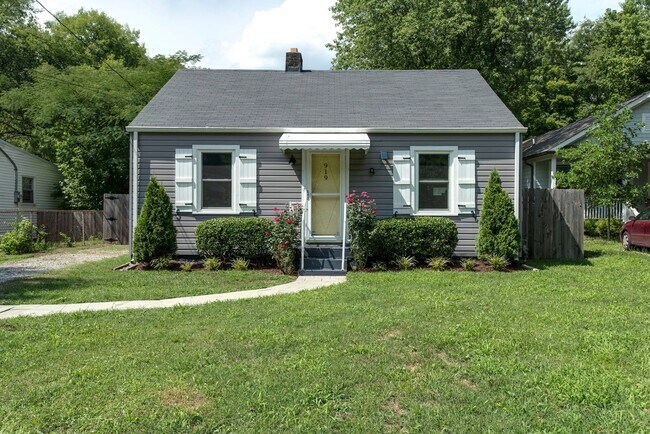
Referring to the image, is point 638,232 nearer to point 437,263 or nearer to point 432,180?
point 432,180

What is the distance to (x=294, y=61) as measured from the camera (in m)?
13.6

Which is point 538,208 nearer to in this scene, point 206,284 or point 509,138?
point 509,138

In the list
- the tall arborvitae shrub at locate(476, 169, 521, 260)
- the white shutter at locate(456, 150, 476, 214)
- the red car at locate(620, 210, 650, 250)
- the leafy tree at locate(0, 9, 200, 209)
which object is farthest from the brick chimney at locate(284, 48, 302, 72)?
the red car at locate(620, 210, 650, 250)

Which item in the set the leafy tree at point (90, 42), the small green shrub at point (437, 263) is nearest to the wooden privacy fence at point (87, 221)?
the small green shrub at point (437, 263)

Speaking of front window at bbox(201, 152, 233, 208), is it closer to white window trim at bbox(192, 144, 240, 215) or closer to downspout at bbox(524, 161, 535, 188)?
white window trim at bbox(192, 144, 240, 215)

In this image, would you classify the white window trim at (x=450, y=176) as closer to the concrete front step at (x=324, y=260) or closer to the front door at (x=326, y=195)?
the front door at (x=326, y=195)

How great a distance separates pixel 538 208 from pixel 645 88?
17564 millimetres

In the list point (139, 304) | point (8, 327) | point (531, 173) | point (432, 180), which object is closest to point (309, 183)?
point (432, 180)

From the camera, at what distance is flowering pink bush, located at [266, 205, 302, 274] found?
8.82 m

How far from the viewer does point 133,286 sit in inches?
294

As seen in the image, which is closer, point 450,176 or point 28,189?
point 450,176

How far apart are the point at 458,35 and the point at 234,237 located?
52.3 feet

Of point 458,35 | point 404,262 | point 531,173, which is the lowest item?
point 404,262

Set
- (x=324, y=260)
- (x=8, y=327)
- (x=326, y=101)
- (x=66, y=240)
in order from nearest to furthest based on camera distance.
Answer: (x=8, y=327)
(x=324, y=260)
(x=326, y=101)
(x=66, y=240)
